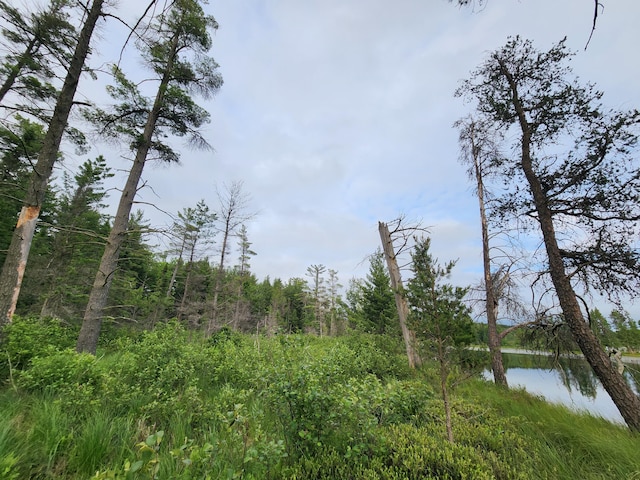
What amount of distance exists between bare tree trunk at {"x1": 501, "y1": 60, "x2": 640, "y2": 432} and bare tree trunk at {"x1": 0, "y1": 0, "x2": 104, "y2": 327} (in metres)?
9.40

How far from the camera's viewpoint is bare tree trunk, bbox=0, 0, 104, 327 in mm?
4051

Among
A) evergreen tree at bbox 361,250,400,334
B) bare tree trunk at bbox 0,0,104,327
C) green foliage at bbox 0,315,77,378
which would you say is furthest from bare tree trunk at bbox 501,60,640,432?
evergreen tree at bbox 361,250,400,334

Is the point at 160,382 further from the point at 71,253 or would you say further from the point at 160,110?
the point at 71,253

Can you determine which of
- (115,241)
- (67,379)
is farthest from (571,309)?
(115,241)

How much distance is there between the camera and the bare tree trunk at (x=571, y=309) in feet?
13.1

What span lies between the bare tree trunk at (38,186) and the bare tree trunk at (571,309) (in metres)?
9.40

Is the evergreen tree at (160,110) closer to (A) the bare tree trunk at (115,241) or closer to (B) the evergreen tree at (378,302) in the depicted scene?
(A) the bare tree trunk at (115,241)

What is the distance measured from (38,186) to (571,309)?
10062mm

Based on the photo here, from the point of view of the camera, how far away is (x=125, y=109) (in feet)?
22.1

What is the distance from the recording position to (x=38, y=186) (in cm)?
443

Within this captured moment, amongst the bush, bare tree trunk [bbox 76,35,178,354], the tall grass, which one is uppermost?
bare tree trunk [bbox 76,35,178,354]

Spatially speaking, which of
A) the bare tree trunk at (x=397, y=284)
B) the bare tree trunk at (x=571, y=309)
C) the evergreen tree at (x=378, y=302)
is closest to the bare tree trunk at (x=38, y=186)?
the bare tree trunk at (x=397, y=284)

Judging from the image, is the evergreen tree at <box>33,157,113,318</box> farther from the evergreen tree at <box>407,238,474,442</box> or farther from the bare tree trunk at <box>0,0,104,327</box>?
the evergreen tree at <box>407,238,474,442</box>

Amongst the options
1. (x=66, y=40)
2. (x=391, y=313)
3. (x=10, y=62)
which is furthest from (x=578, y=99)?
(x=391, y=313)
